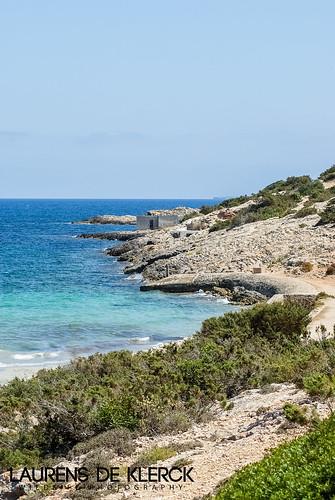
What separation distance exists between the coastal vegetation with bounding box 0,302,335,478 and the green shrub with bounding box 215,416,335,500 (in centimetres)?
294

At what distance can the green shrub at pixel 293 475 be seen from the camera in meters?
→ 5.89

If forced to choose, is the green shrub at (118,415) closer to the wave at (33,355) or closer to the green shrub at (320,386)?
the green shrub at (320,386)

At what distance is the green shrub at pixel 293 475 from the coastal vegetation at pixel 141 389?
9.64ft

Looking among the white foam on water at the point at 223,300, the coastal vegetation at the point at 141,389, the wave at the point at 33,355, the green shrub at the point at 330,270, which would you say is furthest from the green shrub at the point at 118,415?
the green shrub at the point at 330,270

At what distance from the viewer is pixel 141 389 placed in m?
12.1

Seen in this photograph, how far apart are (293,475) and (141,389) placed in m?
6.10

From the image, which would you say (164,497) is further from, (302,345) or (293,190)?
(293,190)

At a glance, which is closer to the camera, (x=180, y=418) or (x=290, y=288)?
(x=180, y=418)

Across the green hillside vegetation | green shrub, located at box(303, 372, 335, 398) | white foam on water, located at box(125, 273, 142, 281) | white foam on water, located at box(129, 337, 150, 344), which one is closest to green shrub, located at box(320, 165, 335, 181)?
the green hillside vegetation

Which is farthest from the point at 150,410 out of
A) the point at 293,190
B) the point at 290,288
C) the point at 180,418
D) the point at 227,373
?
the point at 293,190

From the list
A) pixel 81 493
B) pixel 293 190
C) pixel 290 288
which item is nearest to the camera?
pixel 81 493

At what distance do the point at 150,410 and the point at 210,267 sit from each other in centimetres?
2997

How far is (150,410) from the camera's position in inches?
429

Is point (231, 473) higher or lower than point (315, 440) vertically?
lower
